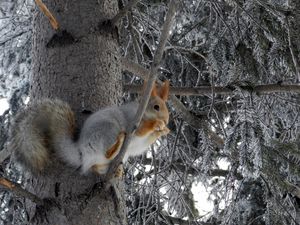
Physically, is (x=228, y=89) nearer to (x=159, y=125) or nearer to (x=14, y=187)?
(x=159, y=125)

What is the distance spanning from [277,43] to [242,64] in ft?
0.53

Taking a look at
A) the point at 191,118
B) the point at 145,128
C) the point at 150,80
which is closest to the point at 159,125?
the point at 145,128

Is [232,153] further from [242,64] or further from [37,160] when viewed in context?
[37,160]

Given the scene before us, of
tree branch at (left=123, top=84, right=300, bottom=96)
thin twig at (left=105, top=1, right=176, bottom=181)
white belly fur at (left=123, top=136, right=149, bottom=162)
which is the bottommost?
thin twig at (left=105, top=1, right=176, bottom=181)

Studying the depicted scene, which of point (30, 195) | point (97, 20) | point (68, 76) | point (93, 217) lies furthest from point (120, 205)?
point (97, 20)

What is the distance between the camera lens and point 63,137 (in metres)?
1.63

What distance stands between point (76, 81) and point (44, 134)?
0.71 feet

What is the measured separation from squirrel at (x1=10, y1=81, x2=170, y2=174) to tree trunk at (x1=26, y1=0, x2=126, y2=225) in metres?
0.04

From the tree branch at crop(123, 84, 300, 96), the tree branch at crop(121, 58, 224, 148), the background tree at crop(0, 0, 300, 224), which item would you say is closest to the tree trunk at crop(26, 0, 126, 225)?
the background tree at crop(0, 0, 300, 224)

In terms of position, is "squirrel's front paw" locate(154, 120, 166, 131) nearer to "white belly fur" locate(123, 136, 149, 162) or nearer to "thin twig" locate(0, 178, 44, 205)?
"white belly fur" locate(123, 136, 149, 162)

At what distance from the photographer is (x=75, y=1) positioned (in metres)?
1.93

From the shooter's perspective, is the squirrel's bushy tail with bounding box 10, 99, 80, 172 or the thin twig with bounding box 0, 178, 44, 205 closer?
the thin twig with bounding box 0, 178, 44, 205

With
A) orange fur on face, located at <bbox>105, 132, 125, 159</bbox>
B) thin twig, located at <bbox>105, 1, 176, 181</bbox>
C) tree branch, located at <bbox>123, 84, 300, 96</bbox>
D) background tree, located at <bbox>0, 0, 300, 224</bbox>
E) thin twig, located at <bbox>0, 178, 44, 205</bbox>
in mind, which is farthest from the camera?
tree branch, located at <bbox>123, 84, 300, 96</bbox>

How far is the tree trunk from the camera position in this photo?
1.54 metres
